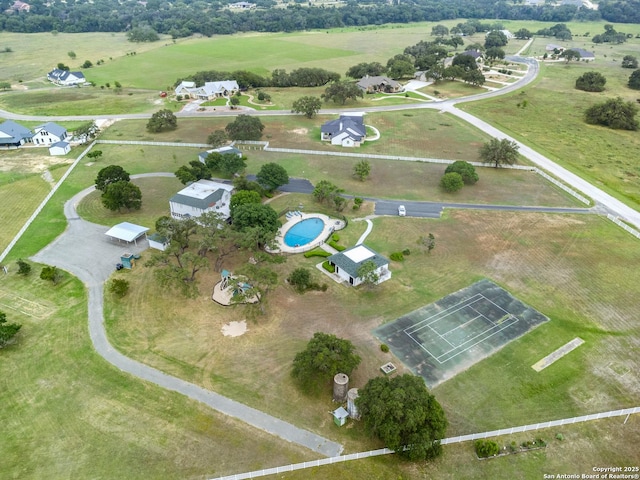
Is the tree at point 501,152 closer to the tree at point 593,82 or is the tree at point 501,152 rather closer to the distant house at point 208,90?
the tree at point 593,82

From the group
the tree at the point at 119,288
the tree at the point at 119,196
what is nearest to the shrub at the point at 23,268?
the tree at the point at 119,288

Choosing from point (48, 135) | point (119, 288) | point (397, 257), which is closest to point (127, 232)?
point (119, 288)

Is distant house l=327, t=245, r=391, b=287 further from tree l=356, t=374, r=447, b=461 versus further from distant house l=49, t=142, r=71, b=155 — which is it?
distant house l=49, t=142, r=71, b=155

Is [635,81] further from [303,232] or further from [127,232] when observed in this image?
[127,232]

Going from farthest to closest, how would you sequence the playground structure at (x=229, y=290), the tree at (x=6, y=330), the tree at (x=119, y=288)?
the tree at (x=119, y=288) < the playground structure at (x=229, y=290) < the tree at (x=6, y=330)

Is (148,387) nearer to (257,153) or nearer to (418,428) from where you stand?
(418,428)

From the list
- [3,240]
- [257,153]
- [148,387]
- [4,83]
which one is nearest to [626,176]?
[257,153]
